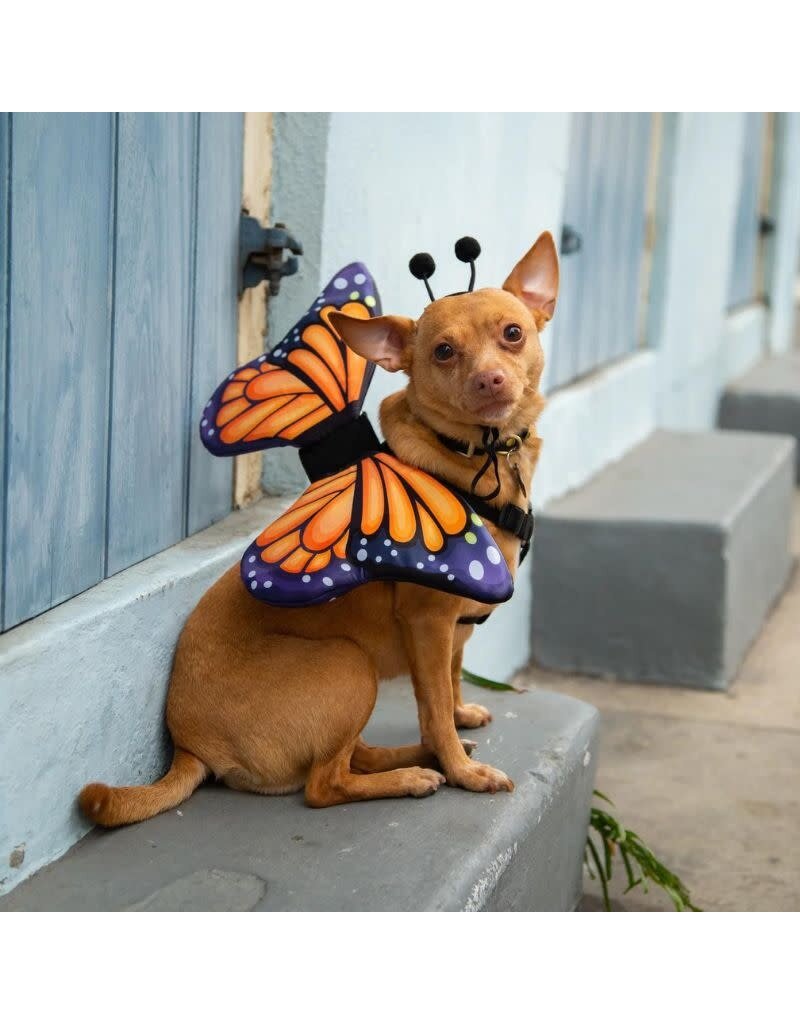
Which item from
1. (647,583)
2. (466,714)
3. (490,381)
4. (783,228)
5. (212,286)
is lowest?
(647,583)

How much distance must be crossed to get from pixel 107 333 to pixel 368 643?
71 centimetres

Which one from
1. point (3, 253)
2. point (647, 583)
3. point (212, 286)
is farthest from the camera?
point (647, 583)

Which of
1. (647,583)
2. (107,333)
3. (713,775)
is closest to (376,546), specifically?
(107,333)

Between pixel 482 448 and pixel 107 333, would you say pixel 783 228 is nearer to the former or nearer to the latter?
pixel 482 448

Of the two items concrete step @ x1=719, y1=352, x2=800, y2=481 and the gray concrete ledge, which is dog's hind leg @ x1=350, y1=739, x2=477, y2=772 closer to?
the gray concrete ledge

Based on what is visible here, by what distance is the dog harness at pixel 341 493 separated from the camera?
2.14 m

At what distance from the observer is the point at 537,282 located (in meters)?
2.45

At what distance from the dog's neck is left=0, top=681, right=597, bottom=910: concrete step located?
21.9 inches

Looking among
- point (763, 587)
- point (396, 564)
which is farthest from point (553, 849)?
point (763, 587)

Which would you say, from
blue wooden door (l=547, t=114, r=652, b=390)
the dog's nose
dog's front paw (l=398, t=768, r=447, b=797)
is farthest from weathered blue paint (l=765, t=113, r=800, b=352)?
dog's front paw (l=398, t=768, r=447, b=797)

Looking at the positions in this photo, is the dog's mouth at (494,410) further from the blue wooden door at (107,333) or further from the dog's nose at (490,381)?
the blue wooden door at (107,333)

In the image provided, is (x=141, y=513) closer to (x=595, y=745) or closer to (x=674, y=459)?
(x=595, y=745)

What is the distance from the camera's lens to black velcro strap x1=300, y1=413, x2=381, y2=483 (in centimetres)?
252

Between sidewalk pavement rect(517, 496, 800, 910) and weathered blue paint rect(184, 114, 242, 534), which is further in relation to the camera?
sidewalk pavement rect(517, 496, 800, 910)
